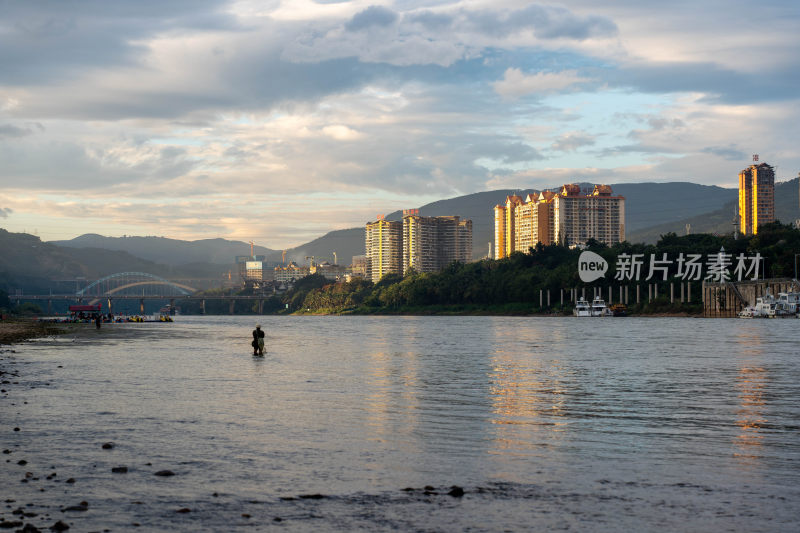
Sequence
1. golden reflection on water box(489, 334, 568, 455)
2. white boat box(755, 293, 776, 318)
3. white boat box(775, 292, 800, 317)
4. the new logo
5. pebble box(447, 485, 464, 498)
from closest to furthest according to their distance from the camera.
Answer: pebble box(447, 485, 464, 498), golden reflection on water box(489, 334, 568, 455), white boat box(775, 292, 800, 317), white boat box(755, 293, 776, 318), the new logo

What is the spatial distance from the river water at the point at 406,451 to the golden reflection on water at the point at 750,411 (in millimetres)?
100

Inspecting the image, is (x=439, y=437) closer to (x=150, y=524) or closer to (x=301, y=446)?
(x=301, y=446)

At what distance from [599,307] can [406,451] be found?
161m

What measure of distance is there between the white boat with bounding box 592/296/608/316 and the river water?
13468cm

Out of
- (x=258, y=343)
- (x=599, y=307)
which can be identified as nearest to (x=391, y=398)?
(x=258, y=343)

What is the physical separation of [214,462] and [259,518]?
469 centimetres

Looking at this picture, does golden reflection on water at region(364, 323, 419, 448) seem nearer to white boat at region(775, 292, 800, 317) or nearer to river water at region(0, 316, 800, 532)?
river water at region(0, 316, 800, 532)

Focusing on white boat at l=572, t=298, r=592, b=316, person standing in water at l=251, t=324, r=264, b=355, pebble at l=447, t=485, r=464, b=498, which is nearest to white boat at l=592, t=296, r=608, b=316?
white boat at l=572, t=298, r=592, b=316

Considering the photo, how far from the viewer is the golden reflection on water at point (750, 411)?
18188 millimetres

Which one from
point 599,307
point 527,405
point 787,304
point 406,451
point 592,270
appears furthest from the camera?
point 592,270

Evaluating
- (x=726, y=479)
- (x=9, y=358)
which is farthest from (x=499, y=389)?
(x=9, y=358)

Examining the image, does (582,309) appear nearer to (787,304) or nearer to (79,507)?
(787,304)

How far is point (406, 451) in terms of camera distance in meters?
18.0

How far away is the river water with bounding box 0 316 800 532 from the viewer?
1277cm
